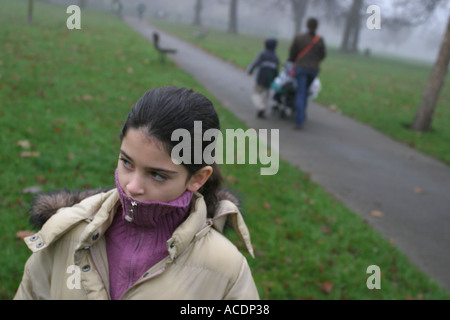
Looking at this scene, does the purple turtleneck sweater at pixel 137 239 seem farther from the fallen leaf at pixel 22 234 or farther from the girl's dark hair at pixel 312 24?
the girl's dark hair at pixel 312 24

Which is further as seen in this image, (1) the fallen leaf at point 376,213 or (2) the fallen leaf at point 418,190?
(2) the fallen leaf at point 418,190

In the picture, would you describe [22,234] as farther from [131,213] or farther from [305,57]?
[305,57]

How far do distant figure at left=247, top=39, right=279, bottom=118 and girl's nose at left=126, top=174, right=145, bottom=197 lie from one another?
736 cm

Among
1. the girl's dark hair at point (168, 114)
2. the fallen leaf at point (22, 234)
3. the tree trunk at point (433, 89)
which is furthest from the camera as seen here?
the tree trunk at point (433, 89)

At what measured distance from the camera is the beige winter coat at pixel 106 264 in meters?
1.55

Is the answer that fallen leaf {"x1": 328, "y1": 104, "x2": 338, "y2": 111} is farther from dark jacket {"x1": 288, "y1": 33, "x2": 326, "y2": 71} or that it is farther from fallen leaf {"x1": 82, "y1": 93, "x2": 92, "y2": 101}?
fallen leaf {"x1": 82, "y1": 93, "x2": 92, "y2": 101}

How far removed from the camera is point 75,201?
1.89 metres

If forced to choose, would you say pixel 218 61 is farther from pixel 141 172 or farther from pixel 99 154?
pixel 141 172

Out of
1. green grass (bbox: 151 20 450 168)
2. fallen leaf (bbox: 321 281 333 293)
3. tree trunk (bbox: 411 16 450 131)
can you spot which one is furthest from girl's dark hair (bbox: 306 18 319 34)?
fallen leaf (bbox: 321 281 333 293)

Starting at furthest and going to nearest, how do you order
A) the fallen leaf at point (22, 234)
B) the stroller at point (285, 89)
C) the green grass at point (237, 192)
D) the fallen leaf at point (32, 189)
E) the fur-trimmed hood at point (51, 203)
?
the stroller at point (285, 89) < the fallen leaf at point (32, 189) < the green grass at point (237, 192) < the fallen leaf at point (22, 234) < the fur-trimmed hood at point (51, 203)

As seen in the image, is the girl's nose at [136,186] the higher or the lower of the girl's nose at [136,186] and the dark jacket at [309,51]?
the lower

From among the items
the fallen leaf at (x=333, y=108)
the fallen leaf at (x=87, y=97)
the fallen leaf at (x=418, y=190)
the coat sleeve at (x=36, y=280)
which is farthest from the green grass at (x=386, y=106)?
the coat sleeve at (x=36, y=280)

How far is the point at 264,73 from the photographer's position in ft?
28.6

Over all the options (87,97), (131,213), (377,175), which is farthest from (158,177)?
(87,97)
